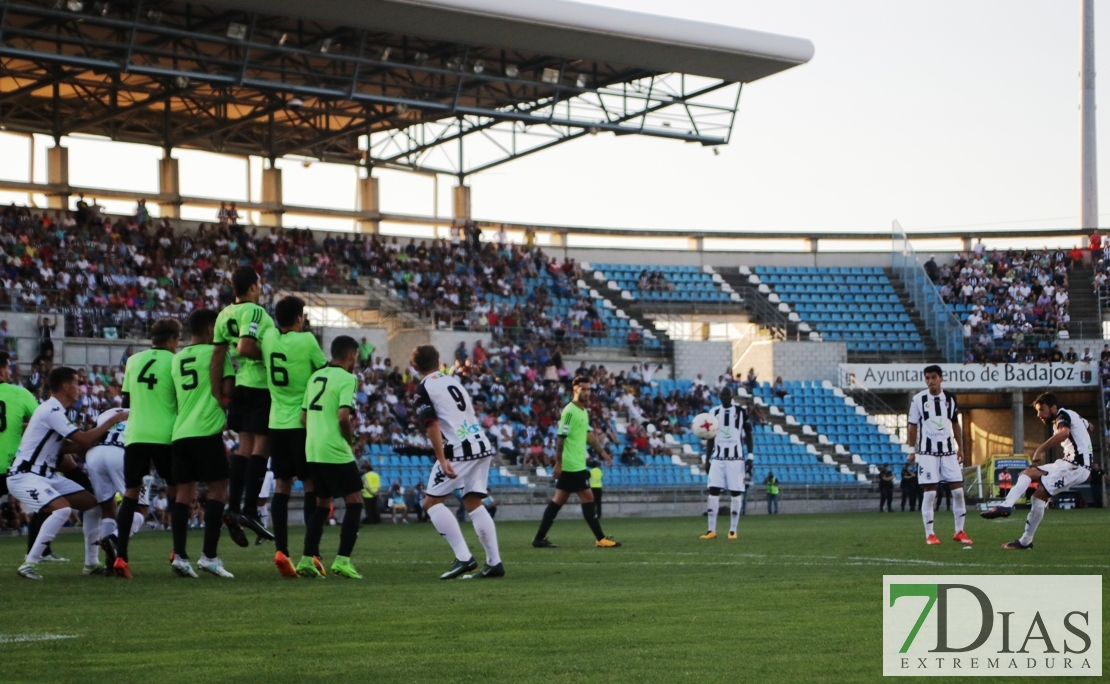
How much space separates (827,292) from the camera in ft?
159

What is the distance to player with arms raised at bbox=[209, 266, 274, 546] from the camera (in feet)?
41.0

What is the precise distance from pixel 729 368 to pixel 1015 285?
10.6 m

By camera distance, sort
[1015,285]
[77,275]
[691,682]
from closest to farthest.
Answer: [691,682] < [77,275] < [1015,285]

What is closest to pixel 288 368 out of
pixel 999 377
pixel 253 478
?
pixel 253 478

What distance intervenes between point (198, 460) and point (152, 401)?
76 centimetres

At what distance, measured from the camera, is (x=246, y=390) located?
509 inches

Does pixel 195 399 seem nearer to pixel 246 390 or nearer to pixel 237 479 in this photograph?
pixel 246 390

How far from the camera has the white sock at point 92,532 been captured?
13.5 m

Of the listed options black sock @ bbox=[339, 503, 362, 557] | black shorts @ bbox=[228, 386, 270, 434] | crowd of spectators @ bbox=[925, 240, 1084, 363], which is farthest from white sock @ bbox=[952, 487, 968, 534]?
crowd of spectators @ bbox=[925, 240, 1084, 363]

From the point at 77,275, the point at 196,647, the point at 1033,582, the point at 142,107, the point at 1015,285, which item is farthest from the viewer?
the point at 1015,285

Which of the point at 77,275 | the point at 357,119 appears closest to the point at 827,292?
the point at 357,119

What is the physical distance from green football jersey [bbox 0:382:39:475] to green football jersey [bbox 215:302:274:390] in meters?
2.11

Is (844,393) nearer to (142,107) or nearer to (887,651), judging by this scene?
(142,107)

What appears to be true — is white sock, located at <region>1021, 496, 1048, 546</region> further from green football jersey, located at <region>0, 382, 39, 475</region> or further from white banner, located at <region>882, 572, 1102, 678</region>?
green football jersey, located at <region>0, 382, 39, 475</region>
